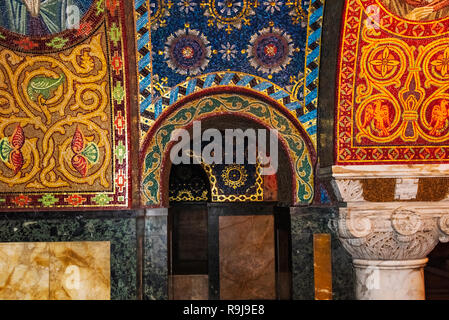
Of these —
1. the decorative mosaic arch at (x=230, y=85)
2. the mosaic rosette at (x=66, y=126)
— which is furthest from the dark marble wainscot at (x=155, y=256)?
the decorative mosaic arch at (x=230, y=85)

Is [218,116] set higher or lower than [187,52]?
lower

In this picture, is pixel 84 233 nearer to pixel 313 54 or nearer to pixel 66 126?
pixel 66 126

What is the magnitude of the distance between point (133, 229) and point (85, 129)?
0.95 metres

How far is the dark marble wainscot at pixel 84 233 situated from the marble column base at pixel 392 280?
1943 mm

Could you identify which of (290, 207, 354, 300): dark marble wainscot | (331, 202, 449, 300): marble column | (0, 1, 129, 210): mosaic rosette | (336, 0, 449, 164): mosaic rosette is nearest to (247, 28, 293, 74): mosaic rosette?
(336, 0, 449, 164): mosaic rosette

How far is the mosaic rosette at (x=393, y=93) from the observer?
4.29 metres

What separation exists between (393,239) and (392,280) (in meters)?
0.34

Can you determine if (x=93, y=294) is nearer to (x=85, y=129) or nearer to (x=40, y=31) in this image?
(x=85, y=129)

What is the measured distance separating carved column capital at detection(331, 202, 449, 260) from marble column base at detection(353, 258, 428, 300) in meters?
0.06

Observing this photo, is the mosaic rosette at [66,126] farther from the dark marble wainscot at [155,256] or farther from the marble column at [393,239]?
the marble column at [393,239]

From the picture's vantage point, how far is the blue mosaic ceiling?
182 inches

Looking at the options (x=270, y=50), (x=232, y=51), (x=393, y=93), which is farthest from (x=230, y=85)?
(x=393, y=93)

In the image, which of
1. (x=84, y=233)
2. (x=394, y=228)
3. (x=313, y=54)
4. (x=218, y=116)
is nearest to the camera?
(x=394, y=228)

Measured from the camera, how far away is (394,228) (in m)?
4.35
